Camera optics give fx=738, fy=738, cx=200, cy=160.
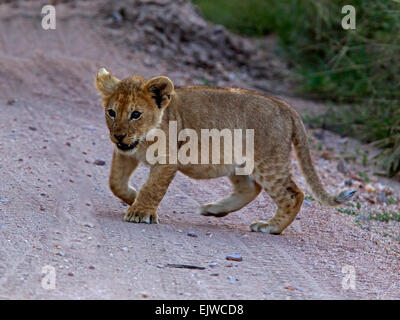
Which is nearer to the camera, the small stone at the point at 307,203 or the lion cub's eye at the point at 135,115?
the lion cub's eye at the point at 135,115

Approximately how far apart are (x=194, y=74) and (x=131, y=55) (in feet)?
3.85

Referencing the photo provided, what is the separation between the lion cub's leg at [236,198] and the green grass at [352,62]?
396 cm

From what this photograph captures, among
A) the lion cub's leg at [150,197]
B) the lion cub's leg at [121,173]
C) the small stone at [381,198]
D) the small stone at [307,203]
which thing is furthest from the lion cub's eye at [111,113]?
the small stone at [381,198]

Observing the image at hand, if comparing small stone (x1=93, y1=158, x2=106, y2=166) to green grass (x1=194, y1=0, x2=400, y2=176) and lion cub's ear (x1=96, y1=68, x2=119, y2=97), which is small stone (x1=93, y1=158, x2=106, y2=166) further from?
green grass (x1=194, y1=0, x2=400, y2=176)

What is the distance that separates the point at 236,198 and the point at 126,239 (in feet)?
5.48

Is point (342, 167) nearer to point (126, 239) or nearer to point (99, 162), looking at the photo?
point (99, 162)

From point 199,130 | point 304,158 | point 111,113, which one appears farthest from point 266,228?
point 111,113

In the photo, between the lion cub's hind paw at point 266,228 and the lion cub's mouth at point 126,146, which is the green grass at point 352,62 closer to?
the lion cub's hind paw at point 266,228

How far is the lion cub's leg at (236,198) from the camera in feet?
24.3

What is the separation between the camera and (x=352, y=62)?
1281cm

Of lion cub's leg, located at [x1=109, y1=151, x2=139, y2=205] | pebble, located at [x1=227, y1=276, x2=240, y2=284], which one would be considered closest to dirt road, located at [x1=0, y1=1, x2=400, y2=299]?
pebble, located at [x1=227, y1=276, x2=240, y2=284]

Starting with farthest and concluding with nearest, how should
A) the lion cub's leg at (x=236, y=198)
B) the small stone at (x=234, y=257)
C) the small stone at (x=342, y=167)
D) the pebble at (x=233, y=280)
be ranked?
the small stone at (x=342, y=167) < the lion cub's leg at (x=236, y=198) < the small stone at (x=234, y=257) < the pebble at (x=233, y=280)

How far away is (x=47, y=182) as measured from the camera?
24.5 ft

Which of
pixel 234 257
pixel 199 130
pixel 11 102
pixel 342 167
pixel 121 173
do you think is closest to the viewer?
pixel 234 257
